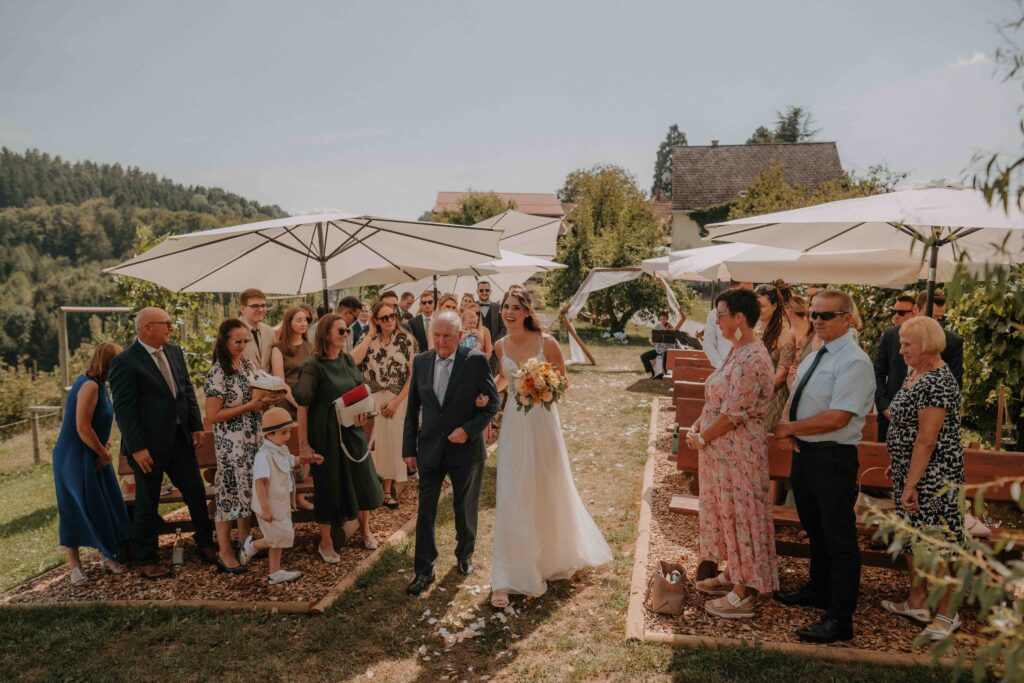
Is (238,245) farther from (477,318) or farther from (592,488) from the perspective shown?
(592,488)

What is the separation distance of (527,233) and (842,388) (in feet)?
34.2

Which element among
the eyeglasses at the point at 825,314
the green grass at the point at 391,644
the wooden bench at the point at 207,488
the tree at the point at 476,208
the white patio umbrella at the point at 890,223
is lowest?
the green grass at the point at 391,644

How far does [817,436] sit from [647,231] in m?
24.5

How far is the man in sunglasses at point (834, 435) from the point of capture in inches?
161

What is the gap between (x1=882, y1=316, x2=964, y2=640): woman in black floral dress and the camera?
4082mm

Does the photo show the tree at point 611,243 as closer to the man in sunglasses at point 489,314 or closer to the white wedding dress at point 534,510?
the man in sunglasses at point 489,314

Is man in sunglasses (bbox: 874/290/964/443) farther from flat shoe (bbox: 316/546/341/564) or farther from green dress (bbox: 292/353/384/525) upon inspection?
flat shoe (bbox: 316/546/341/564)

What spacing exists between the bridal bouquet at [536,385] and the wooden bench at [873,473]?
5.46ft

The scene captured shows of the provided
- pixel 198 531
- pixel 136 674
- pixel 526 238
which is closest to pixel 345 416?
pixel 198 531

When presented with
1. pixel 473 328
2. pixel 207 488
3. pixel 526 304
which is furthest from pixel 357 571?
pixel 473 328

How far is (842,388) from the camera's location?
4.09 meters

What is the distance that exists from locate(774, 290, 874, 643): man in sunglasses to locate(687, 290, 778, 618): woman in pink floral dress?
0.79ft

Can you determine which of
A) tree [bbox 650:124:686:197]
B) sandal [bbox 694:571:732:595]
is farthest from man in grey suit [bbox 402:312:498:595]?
tree [bbox 650:124:686:197]

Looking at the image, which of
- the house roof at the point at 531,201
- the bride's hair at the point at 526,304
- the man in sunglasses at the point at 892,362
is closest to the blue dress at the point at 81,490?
the bride's hair at the point at 526,304
